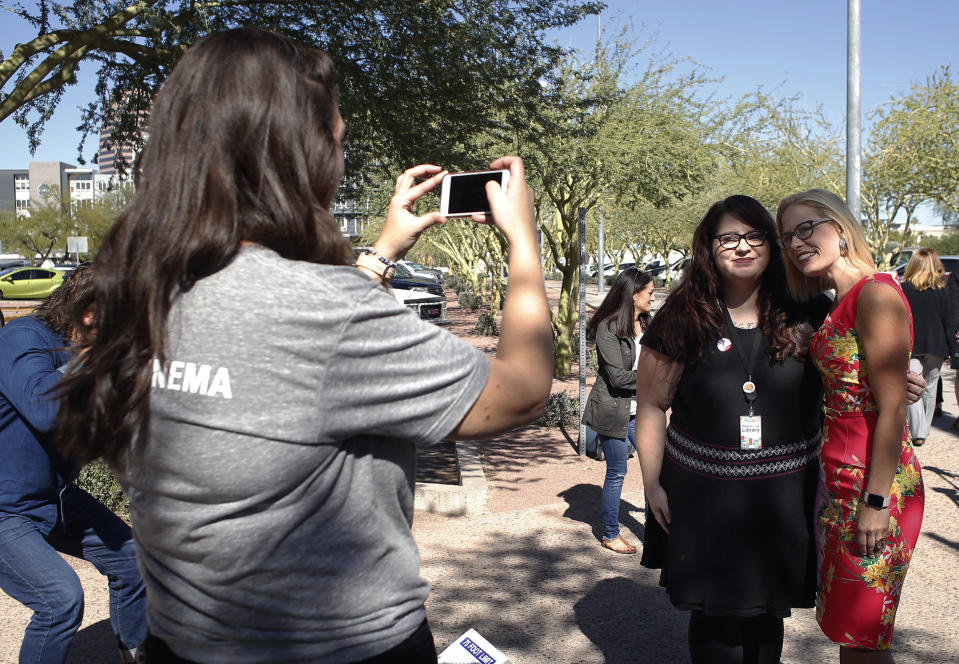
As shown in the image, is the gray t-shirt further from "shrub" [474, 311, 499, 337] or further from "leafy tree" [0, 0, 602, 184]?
"shrub" [474, 311, 499, 337]

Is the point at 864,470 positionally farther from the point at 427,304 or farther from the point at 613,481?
the point at 427,304

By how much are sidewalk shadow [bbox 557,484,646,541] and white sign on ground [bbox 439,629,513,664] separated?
3.92 m

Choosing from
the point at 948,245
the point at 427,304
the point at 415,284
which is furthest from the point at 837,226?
the point at 948,245

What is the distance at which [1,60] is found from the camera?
7.24 meters

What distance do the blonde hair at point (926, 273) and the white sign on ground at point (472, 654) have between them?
754 cm

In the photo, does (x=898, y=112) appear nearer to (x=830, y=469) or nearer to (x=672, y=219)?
(x=672, y=219)

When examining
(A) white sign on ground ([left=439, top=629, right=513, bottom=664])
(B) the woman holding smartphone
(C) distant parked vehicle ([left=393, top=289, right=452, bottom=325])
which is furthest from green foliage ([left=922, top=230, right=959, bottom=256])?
(B) the woman holding smartphone

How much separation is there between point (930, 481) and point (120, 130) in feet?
28.9

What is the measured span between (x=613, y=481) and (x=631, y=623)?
1291 millimetres

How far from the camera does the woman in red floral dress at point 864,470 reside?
2.59 metres

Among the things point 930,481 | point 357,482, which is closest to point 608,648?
point 357,482

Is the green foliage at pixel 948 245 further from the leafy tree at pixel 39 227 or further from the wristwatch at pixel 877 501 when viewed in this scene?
the leafy tree at pixel 39 227

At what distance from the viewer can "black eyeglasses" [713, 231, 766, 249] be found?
2.92 meters

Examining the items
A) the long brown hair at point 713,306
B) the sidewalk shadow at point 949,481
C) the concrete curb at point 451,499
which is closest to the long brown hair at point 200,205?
the long brown hair at point 713,306
